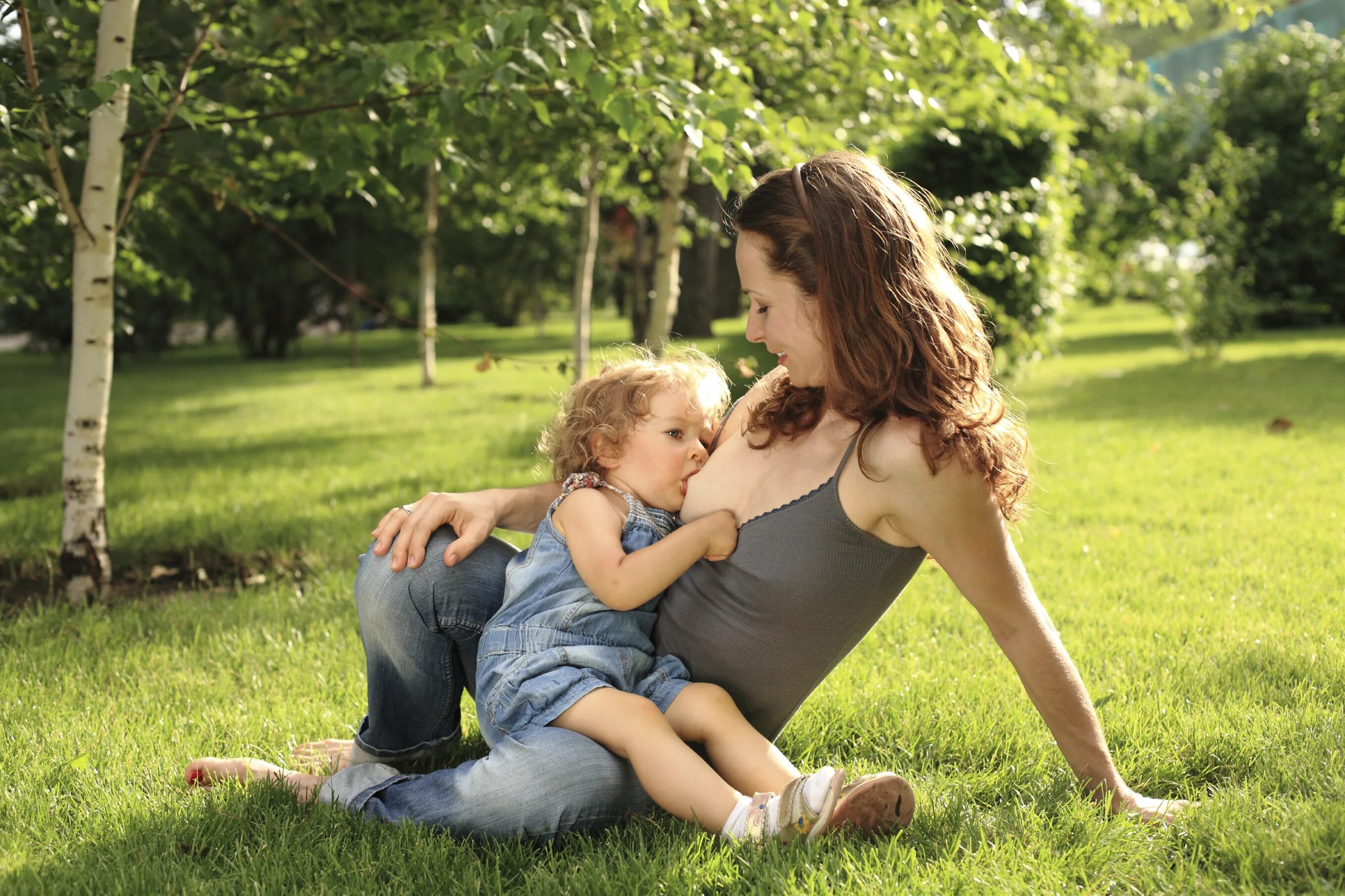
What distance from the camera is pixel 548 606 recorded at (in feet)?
7.57

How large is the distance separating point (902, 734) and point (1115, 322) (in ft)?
87.8

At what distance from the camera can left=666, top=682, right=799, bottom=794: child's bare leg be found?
2.19 metres

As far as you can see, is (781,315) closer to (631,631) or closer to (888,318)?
(888,318)

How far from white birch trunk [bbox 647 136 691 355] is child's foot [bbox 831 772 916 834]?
5526mm

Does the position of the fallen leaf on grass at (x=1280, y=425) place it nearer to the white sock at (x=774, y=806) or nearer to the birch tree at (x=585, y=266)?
the birch tree at (x=585, y=266)

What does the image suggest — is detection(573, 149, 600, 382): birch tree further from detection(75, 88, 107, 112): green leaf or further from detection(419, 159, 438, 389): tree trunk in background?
detection(75, 88, 107, 112): green leaf

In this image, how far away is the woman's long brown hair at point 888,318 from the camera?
2.03 m

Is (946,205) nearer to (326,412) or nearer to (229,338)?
(326,412)

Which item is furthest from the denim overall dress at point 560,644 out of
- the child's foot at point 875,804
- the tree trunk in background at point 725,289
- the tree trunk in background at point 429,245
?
the tree trunk in background at point 725,289

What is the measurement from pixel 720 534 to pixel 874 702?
1087 mm

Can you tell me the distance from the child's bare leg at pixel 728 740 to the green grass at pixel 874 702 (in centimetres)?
15

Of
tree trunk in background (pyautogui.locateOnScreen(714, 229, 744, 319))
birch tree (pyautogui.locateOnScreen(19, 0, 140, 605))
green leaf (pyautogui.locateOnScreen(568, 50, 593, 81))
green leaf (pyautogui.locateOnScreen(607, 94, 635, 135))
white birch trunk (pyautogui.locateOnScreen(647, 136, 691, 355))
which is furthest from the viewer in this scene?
tree trunk in background (pyautogui.locateOnScreen(714, 229, 744, 319))

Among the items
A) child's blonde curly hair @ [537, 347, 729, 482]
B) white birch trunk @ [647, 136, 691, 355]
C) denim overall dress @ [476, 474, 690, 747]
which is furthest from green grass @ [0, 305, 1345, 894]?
white birch trunk @ [647, 136, 691, 355]

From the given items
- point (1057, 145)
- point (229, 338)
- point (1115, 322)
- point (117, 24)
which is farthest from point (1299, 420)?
Answer: point (229, 338)
